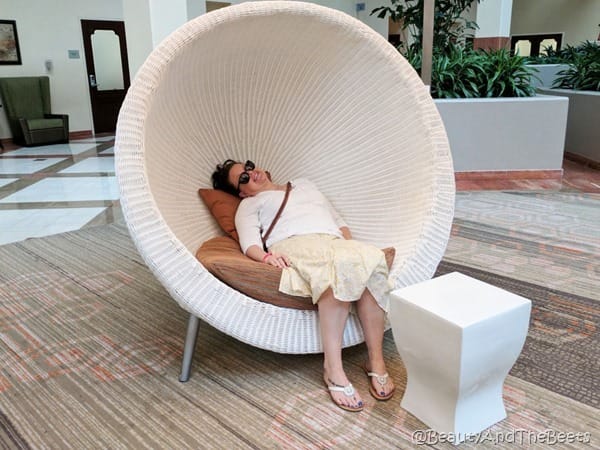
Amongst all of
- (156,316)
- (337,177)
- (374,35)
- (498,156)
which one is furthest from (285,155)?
(498,156)

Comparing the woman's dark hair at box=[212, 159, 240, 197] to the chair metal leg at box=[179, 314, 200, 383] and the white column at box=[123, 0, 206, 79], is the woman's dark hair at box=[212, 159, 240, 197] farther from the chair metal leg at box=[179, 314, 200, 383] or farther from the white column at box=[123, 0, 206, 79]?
the white column at box=[123, 0, 206, 79]

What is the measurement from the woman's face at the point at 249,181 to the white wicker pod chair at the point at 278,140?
0.48ft

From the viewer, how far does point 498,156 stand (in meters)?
4.34

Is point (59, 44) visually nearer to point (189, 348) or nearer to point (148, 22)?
point (148, 22)

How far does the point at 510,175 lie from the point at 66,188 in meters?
3.97

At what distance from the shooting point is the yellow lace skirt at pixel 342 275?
160 centimetres

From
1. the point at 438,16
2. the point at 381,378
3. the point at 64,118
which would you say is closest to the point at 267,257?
the point at 381,378

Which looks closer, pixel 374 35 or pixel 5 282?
pixel 374 35

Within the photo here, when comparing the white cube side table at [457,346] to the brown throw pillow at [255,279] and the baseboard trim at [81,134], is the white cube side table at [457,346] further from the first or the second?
the baseboard trim at [81,134]

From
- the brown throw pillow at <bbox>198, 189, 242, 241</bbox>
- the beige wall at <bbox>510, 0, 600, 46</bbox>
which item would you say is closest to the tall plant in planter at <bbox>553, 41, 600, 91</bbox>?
the brown throw pillow at <bbox>198, 189, 242, 241</bbox>

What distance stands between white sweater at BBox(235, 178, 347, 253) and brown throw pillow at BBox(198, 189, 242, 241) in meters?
0.06

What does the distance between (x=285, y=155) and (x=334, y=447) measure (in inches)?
52.0

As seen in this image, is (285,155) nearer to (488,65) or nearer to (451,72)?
(451,72)

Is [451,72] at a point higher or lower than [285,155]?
higher
